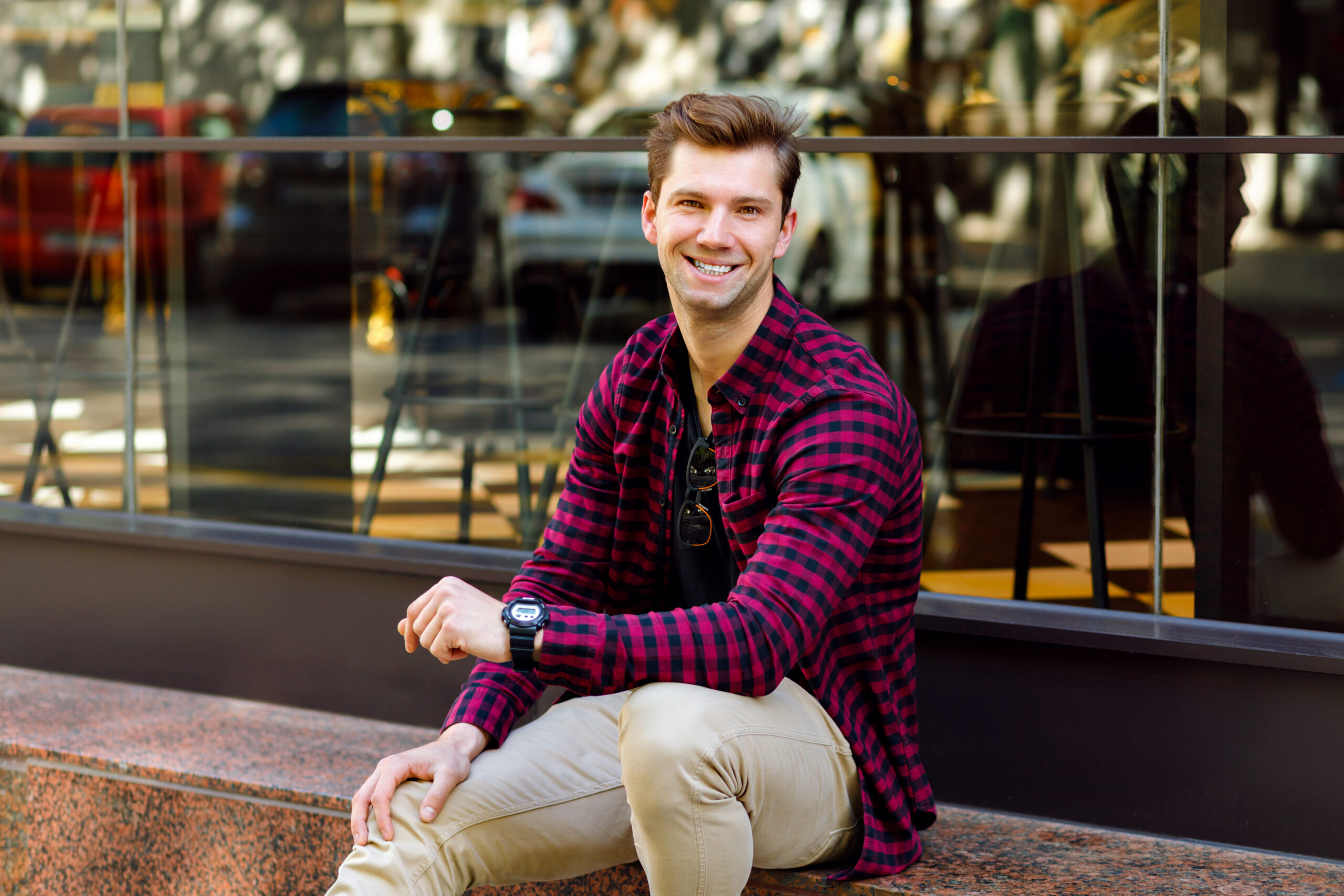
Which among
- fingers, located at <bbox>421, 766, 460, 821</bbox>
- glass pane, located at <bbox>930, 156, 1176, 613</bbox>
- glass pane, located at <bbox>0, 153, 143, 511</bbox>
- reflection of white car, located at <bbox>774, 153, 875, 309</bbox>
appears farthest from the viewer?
reflection of white car, located at <bbox>774, 153, 875, 309</bbox>

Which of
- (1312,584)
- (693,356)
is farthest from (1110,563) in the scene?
(693,356)

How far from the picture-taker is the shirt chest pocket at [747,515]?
2426 mm

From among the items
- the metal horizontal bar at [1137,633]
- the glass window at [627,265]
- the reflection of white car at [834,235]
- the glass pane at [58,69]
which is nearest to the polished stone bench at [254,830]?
the metal horizontal bar at [1137,633]

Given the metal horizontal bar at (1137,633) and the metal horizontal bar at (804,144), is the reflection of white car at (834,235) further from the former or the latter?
the metal horizontal bar at (1137,633)

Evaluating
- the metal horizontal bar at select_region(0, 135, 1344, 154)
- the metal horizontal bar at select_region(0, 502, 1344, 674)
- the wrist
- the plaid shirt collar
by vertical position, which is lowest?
the wrist

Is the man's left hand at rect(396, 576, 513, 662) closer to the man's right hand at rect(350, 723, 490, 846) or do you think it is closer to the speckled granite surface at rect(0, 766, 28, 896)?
the man's right hand at rect(350, 723, 490, 846)

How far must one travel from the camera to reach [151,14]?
4.63 meters

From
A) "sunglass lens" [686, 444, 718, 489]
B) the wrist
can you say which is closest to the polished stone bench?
the wrist

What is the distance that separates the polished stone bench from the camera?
272 cm

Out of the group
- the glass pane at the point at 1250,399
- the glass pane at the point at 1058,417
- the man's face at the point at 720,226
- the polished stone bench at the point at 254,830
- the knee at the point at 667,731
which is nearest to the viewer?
the knee at the point at 667,731

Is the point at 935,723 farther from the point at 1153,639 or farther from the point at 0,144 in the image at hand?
the point at 0,144

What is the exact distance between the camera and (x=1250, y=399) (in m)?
3.13

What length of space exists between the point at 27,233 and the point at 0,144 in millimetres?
780

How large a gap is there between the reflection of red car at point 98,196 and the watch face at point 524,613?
277 centimetres
